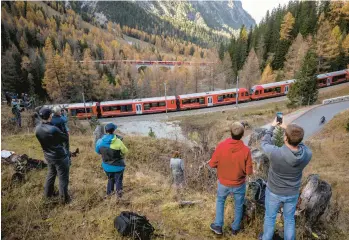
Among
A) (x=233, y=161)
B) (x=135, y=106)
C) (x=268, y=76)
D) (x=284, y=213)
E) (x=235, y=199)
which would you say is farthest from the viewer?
(x=268, y=76)

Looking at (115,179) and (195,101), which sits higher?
(115,179)

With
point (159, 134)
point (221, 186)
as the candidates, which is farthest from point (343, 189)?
point (159, 134)

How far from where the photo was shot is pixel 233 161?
3.29m

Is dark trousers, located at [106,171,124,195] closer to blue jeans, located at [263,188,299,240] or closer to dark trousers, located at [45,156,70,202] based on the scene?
dark trousers, located at [45,156,70,202]

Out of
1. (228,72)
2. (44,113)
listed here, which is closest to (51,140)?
(44,113)

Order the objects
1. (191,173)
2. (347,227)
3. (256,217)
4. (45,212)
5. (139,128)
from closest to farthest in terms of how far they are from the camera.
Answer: (256,217)
(45,212)
(347,227)
(191,173)
(139,128)

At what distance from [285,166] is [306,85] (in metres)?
28.3

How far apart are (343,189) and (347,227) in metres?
6.87

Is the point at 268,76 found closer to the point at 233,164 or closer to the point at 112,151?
the point at 112,151

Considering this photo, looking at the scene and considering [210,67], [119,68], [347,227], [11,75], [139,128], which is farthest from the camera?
[119,68]

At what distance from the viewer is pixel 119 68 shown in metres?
77.2

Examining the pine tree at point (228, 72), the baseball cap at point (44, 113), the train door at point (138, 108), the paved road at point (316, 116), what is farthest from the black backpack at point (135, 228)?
the pine tree at point (228, 72)

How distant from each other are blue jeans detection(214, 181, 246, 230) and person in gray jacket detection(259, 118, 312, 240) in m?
0.38

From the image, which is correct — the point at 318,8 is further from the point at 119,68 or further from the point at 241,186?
the point at 241,186
